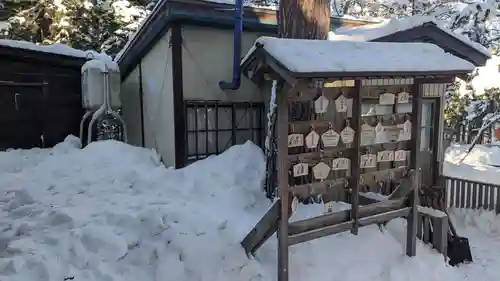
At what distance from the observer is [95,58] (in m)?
9.66

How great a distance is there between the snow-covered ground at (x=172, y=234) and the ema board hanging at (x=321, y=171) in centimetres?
100

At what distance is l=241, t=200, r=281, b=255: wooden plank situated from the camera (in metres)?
4.23

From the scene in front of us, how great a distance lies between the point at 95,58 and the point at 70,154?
8.57 ft

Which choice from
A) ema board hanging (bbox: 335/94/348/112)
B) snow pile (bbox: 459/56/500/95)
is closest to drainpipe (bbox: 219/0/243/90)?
ema board hanging (bbox: 335/94/348/112)

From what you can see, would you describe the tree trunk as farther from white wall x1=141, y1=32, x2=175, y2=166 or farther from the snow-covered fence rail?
the snow-covered fence rail

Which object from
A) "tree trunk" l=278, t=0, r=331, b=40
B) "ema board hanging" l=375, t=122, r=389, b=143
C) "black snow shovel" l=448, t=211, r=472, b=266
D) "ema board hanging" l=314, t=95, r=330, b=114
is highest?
"tree trunk" l=278, t=0, r=331, b=40

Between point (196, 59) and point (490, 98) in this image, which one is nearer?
point (196, 59)

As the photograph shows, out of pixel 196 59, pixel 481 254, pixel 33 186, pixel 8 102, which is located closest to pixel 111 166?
pixel 33 186

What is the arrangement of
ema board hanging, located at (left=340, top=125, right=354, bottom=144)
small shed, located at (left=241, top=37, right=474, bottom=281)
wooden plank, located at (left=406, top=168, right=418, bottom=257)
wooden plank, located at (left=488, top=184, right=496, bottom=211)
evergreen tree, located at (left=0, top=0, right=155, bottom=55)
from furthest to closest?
evergreen tree, located at (left=0, top=0, right=155, bottom=55), wooden plank, located at (left=488, top=184, right=496, bottom=211), wooden plank, located at (left=406, top=168, right=418, bottom=257), ema board hanging, located at (left=340, top=125, right=354, bottom=144), small shed, located at (left=241, top=37, right=474, bottom=281)

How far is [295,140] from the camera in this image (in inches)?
164

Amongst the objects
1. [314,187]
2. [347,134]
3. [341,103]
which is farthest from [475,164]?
[314,187]

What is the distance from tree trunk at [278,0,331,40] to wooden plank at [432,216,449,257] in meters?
2.87

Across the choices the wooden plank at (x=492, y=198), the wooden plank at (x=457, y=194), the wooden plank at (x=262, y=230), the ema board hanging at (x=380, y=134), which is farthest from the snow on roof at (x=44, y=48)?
the wooden plank at (x=492, y=198)

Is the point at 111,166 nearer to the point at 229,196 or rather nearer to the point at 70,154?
the point at 70,154
